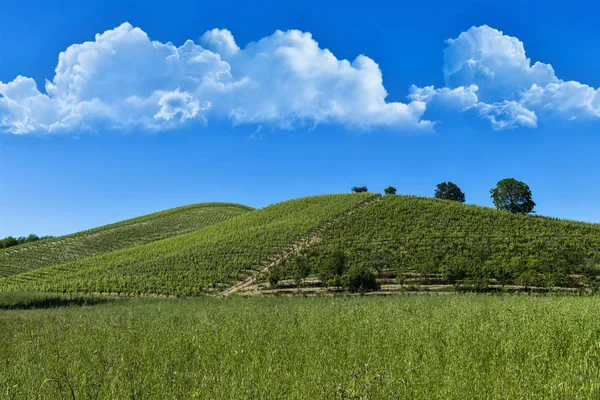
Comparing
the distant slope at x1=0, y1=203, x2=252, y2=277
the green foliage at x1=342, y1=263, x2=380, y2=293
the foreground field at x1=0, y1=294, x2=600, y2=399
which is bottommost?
the green foliage at x1=342, y1=263, x2=380, y2=293

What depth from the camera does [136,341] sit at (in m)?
8.16

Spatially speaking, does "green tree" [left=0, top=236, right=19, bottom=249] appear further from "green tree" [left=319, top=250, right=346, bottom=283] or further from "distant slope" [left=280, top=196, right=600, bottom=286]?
"green tree" [left=319, top=250, right=346, bottom=283]

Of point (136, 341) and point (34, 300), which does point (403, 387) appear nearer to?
point (136, 341)

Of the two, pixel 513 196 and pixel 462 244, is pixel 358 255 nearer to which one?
pixel 462 244

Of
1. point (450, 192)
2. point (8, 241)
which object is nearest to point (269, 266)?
point (450, 192)

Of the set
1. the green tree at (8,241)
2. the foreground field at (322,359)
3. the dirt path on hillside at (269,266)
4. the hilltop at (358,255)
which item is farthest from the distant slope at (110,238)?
the foreground field at (322,359)

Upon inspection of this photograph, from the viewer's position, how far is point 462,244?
150ft

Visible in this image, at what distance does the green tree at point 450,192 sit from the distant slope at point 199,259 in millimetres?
42583

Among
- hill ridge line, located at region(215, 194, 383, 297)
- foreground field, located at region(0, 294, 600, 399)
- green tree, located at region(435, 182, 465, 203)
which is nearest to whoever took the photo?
foreground field, located at region(0, 294, 600, 399)

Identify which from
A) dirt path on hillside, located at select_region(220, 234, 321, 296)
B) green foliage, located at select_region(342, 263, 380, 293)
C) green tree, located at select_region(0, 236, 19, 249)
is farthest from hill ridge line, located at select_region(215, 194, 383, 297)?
green tree, located at select_region(0, 236, 19, 249)

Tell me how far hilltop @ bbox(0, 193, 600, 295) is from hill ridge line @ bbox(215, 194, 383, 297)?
178 mm

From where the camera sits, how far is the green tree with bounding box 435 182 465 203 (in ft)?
366

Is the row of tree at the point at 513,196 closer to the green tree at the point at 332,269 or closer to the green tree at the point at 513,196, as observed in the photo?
the green tree at the point at 513,196

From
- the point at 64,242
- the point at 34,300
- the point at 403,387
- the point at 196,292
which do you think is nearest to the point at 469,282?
the point at 196,292
